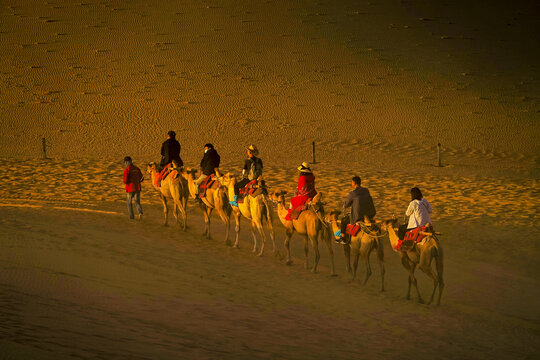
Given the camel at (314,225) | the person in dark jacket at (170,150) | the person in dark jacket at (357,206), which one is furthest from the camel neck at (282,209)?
the person in dark jacket at (170,150)

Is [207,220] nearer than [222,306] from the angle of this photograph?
No

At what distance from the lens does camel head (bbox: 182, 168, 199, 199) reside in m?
18.6

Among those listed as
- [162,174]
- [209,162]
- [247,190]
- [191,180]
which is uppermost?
[209,162]

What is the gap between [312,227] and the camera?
15539 mm

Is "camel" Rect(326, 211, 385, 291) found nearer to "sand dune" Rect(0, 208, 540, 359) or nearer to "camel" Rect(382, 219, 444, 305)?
"camel" Rect(382, 219, 444, 305)

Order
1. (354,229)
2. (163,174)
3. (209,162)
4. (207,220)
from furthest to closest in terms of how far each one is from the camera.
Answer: (163,174) < (207,220) < (209,162) < (354,229)

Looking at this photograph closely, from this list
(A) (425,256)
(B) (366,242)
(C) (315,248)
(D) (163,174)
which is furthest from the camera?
(D) (163,174)

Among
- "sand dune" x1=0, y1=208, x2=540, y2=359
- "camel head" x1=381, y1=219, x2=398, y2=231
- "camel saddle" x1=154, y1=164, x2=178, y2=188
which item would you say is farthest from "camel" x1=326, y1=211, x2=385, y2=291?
"camel saddle" x1=154, y1=164, x2=178, y2=188

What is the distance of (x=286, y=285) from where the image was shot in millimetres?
14789

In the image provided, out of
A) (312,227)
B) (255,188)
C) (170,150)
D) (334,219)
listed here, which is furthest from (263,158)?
(334,219)

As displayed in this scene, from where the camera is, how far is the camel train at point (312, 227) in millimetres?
13750

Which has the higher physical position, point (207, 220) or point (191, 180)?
point (191, 180)

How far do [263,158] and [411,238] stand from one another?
69.2 ft

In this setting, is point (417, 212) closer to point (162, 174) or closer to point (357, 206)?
point (357, 206)
